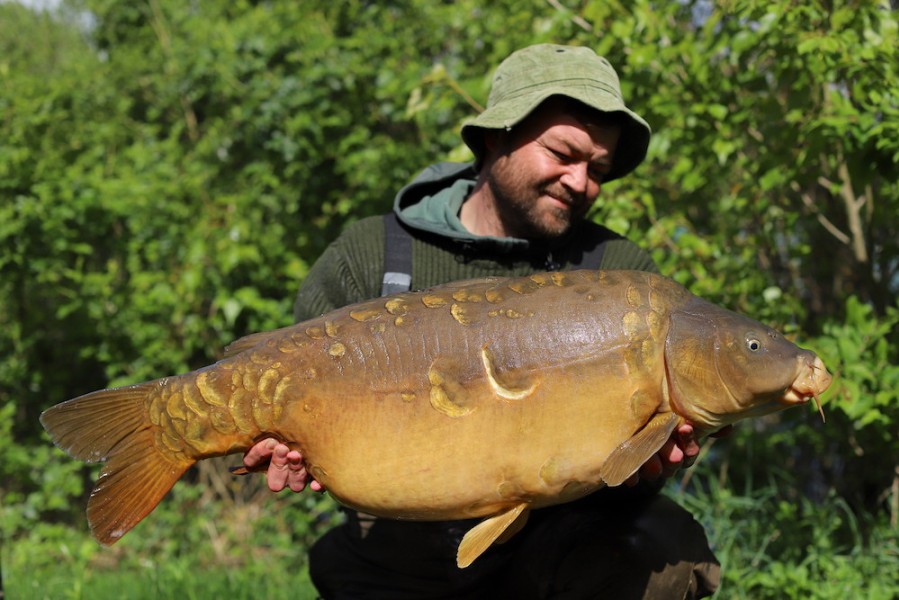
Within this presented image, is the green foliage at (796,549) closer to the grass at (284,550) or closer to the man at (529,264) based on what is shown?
the grass at (284,550)

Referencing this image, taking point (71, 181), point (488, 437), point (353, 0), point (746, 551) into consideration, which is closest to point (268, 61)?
point (353, 0)

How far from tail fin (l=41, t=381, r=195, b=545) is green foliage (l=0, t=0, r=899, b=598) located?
5.46 feet

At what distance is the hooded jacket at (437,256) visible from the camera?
2881 millimetres

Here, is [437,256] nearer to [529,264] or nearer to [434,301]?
[529,264]

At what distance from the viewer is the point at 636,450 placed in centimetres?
204

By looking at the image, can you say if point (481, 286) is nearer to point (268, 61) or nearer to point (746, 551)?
point (746, 551)

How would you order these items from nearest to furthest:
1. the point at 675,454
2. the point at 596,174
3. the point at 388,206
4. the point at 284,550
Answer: the point at 675,454 → the point at 596,174 → the point at 388,206 → the point at 284,550

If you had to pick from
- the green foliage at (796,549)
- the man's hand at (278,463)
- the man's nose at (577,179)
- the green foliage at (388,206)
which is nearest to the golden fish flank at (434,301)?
the man's hand at (278,463)

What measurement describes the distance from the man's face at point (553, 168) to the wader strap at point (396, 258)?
13.0 inches

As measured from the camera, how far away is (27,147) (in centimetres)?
555

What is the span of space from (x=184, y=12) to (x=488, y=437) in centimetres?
861

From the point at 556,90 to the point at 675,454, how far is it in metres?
1.06

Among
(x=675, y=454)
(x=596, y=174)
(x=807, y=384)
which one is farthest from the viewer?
(x=596, y=174)

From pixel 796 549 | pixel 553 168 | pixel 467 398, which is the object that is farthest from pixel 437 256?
pixel 796 549
